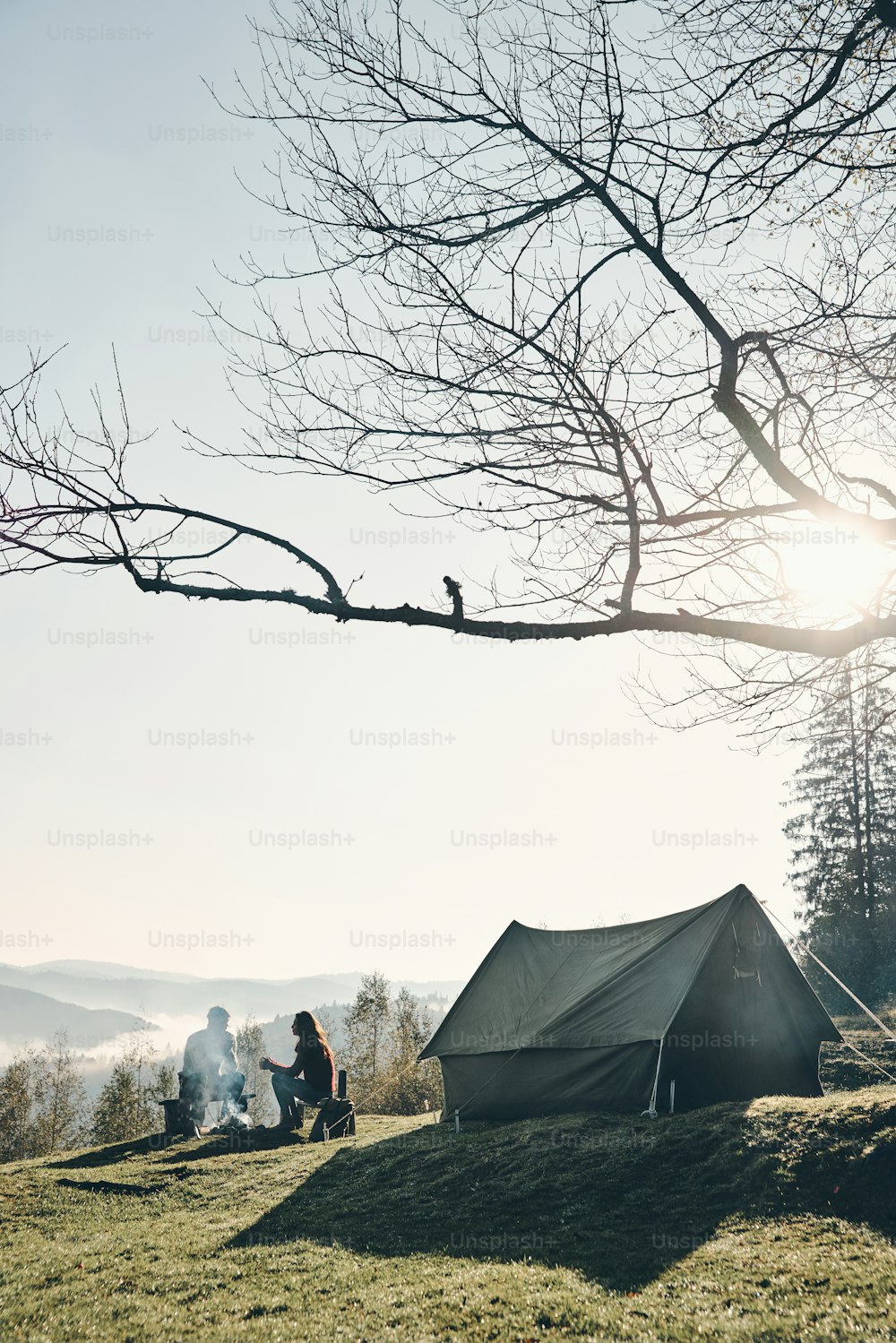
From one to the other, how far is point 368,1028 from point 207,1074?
4445cm

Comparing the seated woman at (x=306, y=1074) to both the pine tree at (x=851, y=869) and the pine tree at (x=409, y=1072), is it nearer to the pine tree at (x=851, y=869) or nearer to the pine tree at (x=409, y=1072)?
the pine tree at (x=409, y=1072)

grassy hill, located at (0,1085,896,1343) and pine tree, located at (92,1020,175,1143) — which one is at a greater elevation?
grassy hill, located at (0,1085,896,1343)

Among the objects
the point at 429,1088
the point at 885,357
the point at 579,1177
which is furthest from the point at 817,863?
the point at 885,357

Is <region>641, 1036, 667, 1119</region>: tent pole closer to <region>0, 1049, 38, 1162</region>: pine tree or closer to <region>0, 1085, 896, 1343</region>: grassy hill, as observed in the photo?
<region>0, 1085, 896, 1343</region>: grassy hill

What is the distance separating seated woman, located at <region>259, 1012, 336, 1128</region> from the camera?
1177 cm

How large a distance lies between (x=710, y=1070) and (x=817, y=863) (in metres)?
29.6

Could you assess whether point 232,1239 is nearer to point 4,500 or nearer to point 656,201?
point 4,500

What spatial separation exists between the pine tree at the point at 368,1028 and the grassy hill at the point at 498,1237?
1736 inches

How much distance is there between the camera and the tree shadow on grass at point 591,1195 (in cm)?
592

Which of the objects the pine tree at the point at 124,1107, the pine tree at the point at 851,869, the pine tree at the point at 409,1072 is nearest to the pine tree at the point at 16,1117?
the pine tree at the point at 124,1107

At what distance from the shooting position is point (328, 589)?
13.9 feet

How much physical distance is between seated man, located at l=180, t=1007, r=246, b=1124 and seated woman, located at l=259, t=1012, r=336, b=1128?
0.92 m

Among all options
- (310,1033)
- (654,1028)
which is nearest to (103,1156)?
(310,1033)

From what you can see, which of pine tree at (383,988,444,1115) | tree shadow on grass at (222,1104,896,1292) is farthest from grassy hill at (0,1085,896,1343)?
pine tree at (383,988,444,1115)
